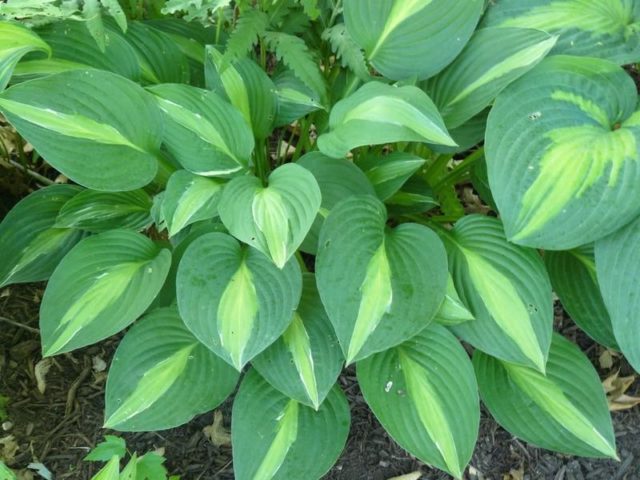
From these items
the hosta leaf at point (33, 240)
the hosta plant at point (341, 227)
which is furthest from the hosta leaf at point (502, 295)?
the hosta leaf at point (33, 240)

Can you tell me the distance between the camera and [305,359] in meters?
1.39

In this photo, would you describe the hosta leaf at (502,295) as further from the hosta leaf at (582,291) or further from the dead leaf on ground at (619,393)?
the dead leaf on ground at (619,393)

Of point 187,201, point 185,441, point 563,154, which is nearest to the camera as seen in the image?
point 563,154

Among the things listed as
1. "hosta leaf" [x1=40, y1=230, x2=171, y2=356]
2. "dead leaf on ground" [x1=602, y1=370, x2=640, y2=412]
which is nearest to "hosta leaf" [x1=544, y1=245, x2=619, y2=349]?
"dead leaf on ground" [x1=602, y1=370, x2=640, y2=412]

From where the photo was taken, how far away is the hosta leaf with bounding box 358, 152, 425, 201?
1477 mm

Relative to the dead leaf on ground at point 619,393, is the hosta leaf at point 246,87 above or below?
above

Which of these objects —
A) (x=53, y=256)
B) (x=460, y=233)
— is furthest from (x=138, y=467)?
(x=460, y=233)

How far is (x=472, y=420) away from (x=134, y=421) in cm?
70

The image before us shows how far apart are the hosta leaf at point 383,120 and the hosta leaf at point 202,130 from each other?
193mm

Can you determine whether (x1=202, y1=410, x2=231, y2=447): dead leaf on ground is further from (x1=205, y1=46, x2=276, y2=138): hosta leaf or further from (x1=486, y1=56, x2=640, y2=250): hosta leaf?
(x1=486, y1=56, x2=640, y2=250): hosta leaf

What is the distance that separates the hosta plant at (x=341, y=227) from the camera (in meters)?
1.26

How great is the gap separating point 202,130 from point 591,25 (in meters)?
0.86

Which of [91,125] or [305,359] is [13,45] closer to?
[91,125]

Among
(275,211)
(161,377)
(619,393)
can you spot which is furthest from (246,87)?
(619,393)
